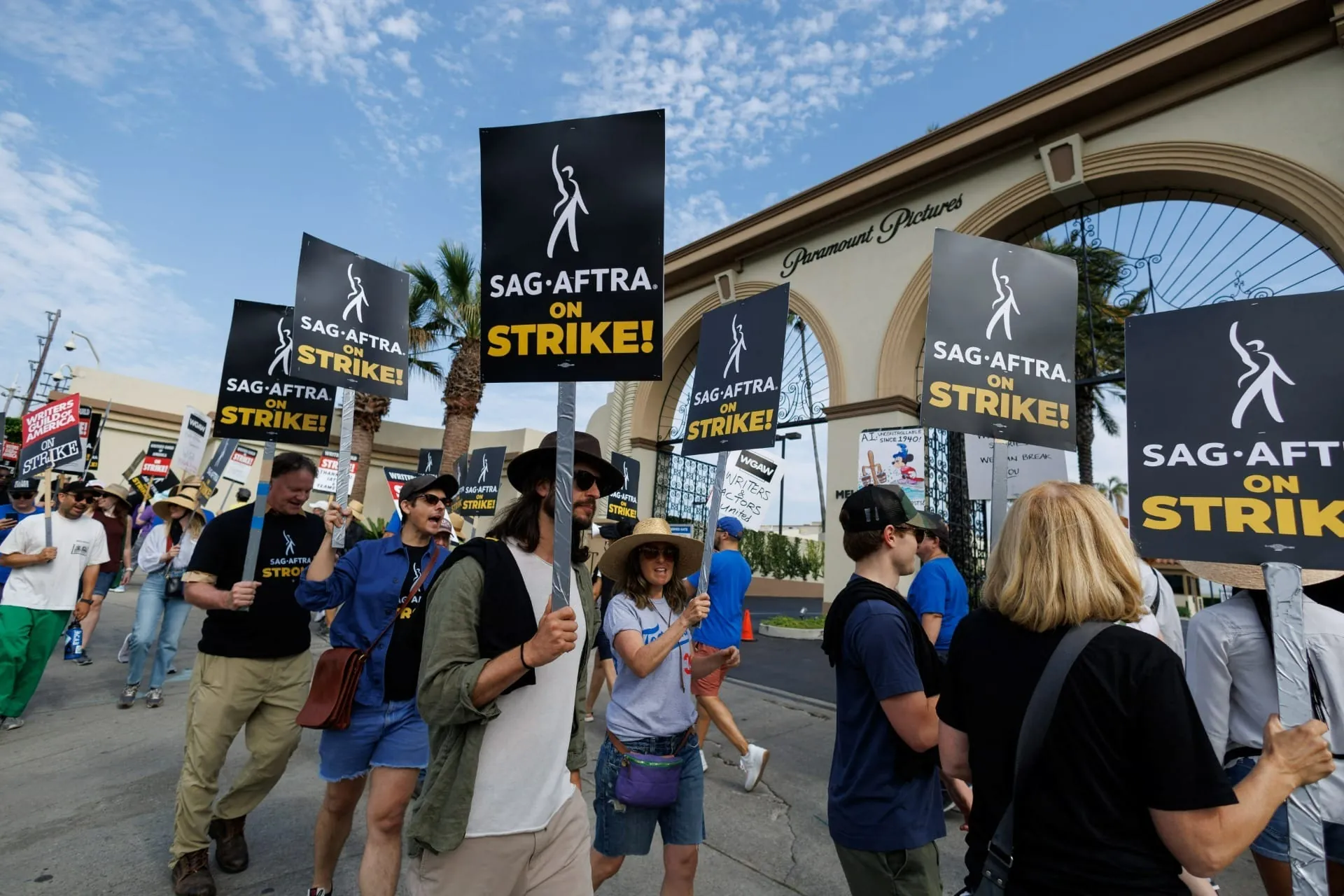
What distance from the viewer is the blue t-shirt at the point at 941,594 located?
456cm

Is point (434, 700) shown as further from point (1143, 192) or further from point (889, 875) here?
point (1143, 192)

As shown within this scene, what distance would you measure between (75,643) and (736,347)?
9032mm

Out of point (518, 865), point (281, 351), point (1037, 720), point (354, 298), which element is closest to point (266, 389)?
point (281, 351)

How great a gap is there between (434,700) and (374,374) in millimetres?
3564

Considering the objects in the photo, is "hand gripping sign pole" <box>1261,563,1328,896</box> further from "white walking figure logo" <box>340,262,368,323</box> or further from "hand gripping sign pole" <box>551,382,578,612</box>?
"white walking figure logo" <box>340,262,368,323</box>

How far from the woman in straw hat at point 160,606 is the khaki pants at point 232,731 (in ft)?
11.7

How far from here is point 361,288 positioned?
4730 millimetres

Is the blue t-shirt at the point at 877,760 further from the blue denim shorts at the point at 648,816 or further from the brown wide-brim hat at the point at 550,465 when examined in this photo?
the brown wide-brim hat at the point at 550,465

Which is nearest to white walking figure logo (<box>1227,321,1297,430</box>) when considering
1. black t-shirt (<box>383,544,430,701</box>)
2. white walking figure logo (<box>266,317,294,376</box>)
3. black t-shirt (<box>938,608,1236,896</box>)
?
black t-shirt (<box>938,608,1236,896</box>)

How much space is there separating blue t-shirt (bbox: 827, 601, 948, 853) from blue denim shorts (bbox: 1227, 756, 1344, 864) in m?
1.35

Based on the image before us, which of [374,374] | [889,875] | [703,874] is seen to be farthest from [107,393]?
[889,875]

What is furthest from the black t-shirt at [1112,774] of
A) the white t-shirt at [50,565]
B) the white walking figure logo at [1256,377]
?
the white t-shirt at [50,565]

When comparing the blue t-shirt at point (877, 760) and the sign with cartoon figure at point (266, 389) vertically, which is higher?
the sign with cartoon figure at point (266, 389)

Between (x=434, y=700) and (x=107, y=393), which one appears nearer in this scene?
(x=434, y=700)
